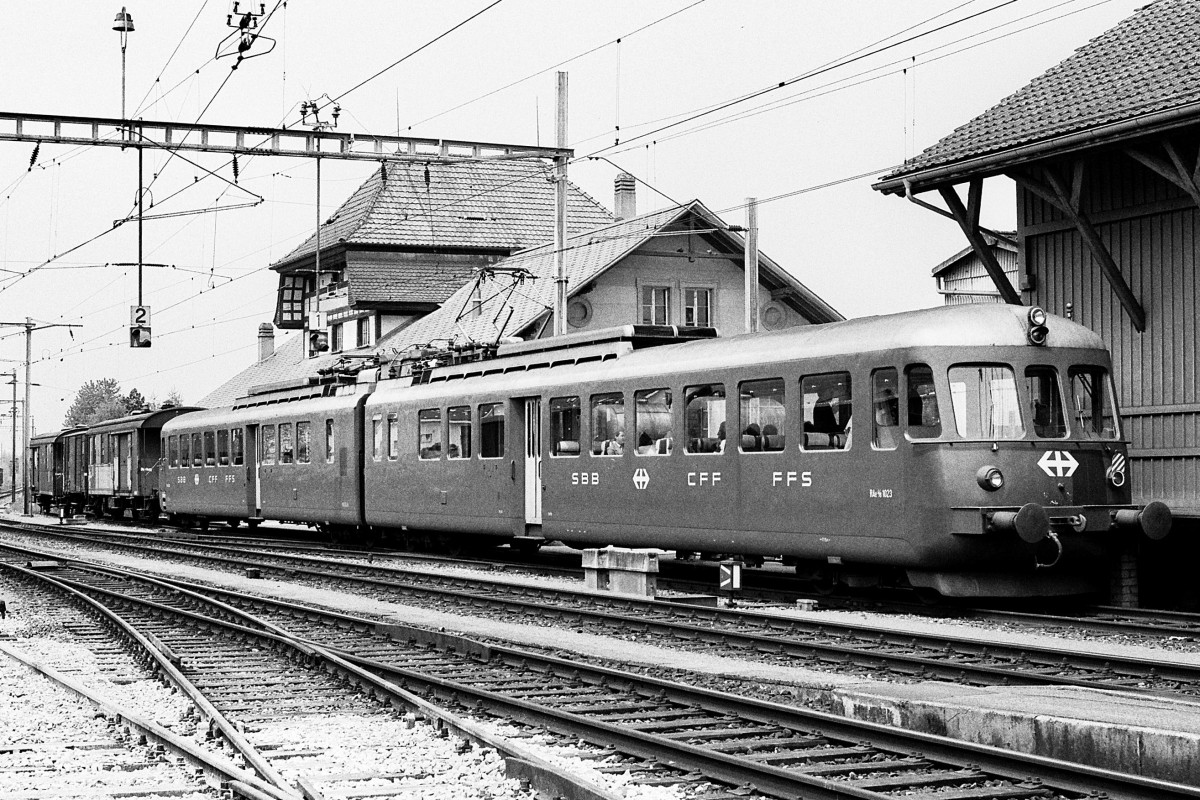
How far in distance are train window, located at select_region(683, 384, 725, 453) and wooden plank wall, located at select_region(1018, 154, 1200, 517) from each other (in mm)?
4327

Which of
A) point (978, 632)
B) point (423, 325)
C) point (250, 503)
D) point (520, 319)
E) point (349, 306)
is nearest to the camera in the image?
point (978, 632)

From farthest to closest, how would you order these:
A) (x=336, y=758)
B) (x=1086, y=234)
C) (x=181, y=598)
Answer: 1. (x=181, y=598)
2. (x=1086, y=234)
3. (x=336, y=758)

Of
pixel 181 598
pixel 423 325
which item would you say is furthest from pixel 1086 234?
pixel 423 325

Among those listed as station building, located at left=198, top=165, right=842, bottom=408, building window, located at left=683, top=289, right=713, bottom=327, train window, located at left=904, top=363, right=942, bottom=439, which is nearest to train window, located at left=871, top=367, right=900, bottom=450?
train window, located at left=904, top=363, right=942, bottom=439

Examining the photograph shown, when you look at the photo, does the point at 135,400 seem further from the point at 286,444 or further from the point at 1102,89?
the point at 1102,89

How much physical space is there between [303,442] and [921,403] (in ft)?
55.7

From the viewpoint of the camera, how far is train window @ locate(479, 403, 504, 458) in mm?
21578

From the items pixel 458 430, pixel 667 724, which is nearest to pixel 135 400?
pixel 458 430

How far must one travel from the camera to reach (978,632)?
43.9 ft

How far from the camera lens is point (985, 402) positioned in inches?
561

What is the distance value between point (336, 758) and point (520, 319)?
31491mm

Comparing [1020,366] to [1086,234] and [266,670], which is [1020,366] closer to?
[1086,234]

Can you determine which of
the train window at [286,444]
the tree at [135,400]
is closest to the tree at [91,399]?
the tree at [135,400]

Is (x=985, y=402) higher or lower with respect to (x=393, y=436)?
lower
